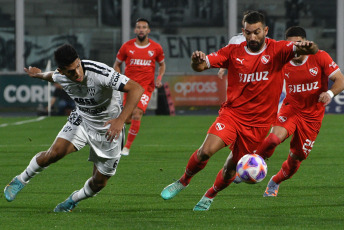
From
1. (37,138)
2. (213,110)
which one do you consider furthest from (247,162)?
(213,110)

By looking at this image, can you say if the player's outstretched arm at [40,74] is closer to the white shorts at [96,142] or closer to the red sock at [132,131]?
the white shorts at [96,142]

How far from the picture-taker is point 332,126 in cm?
1975

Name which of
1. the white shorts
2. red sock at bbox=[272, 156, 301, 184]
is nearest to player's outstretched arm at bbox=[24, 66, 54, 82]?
the white shorts

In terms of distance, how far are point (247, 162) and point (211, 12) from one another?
24.8 m

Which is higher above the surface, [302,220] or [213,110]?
[302,220]

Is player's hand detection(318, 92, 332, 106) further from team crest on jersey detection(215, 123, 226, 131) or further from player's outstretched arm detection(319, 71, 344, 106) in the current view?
team crest on jersey detection(215, 123, 226, 131)

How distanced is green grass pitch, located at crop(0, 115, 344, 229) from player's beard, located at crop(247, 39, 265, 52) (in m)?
1.50

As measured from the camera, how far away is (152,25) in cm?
3141

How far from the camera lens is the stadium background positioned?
103 feet

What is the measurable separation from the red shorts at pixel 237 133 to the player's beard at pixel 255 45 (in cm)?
65

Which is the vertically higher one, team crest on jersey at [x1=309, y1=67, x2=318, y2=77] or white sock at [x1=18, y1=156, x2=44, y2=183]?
team crest on jersey at [x1=309, y1=67, x2=318, y2=77]

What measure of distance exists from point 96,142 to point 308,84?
106 inches

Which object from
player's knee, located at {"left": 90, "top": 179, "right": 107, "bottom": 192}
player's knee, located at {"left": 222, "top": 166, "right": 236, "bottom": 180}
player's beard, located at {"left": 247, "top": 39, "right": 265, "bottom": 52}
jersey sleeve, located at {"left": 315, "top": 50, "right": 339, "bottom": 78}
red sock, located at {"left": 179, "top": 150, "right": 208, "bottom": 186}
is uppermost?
player's beard, located at {"left": 247, "top": 39, "right": 265, "bottom": 52}

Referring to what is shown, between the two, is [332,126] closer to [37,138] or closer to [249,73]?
[37,138]
